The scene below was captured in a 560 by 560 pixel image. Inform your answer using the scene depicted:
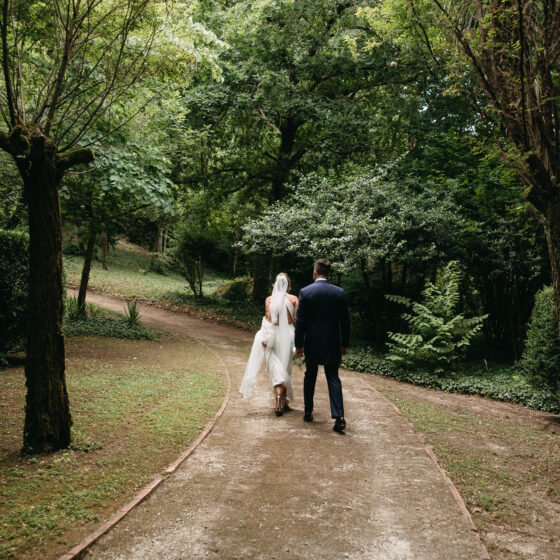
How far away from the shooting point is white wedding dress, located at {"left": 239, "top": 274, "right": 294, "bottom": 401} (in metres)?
6.54

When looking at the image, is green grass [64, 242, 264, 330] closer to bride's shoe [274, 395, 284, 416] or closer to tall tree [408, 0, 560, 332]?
bride's shoe [274, 395, 284, 416]

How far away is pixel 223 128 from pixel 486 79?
42.1 feet

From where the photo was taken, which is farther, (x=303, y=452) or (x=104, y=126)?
(x=104, y=126)

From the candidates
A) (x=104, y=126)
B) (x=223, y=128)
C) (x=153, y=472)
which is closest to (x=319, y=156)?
(x=223, y=128)

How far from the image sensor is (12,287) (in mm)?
7762

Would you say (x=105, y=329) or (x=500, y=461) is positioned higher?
(x=500, y=461)

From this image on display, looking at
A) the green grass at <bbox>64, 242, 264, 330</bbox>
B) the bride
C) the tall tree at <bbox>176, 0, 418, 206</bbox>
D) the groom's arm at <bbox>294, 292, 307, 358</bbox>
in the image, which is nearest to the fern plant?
the bride

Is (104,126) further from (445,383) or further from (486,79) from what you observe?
(445,383)

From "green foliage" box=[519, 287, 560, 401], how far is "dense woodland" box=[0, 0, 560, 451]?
71 millimetres

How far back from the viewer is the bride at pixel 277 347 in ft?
21.3

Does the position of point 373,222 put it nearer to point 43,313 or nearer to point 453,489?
point 453,489

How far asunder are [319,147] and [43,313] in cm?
1343

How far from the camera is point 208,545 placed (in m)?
2.95

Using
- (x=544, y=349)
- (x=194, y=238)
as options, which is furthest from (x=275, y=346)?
(x=194, y=238)
